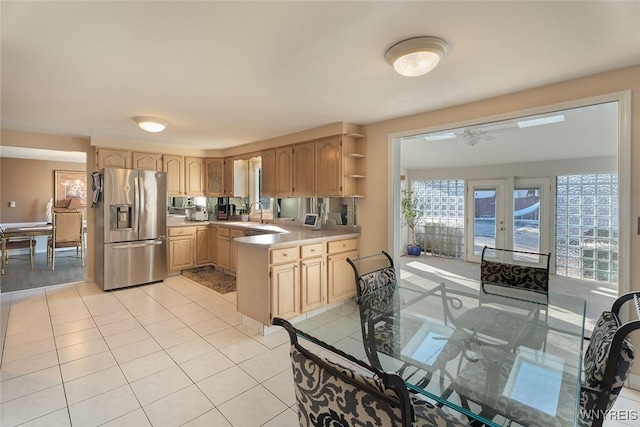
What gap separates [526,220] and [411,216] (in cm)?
232

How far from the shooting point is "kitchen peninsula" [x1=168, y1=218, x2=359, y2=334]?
2.87m

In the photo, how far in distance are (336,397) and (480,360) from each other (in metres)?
0.95

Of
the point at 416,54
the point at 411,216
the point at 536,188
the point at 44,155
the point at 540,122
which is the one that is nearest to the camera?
the point at 416,54

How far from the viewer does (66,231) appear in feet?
17.9

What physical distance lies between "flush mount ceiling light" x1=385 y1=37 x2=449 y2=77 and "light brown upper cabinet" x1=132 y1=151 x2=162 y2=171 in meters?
4.36

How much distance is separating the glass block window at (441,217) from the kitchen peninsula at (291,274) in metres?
4.06

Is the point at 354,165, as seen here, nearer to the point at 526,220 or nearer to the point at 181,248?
the point at 181,248

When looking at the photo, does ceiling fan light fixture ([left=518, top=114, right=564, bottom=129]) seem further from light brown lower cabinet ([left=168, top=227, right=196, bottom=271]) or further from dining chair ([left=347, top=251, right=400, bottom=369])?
light brown lower cabinet ([left=168, top=227, right=196, bottom=271])

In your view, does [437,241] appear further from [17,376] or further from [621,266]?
[17,376]

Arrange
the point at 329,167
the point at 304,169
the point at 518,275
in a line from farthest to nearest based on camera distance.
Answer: the point at 304,169 → the point at 329,167 → the point at 518,275

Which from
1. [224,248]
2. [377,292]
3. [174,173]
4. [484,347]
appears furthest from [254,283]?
[174,173]

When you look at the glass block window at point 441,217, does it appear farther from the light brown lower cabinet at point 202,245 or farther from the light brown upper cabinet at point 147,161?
the light brown upper cabinet at point 147,161

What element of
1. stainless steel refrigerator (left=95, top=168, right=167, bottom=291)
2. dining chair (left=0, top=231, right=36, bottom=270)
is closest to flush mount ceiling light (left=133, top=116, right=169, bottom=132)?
stainless steel refrigerator (left=95, top=168, right=167, bottom=291)

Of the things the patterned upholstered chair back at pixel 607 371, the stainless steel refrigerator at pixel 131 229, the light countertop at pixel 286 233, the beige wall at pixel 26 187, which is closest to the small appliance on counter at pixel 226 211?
the light countertop at pixel 286 233
